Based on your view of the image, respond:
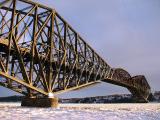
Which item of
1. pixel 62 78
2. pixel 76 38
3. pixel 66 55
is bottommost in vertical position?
pixel 62 78

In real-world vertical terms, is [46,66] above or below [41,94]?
above

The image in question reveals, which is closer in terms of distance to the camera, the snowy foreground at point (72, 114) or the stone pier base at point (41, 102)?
the snowy foreground at point (72, 114)

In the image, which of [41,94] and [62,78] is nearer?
[41,94]

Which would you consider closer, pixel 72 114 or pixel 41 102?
pixel 72 114

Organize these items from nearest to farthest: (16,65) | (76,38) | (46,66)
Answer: (16,65) < (46,66) < (76,38)

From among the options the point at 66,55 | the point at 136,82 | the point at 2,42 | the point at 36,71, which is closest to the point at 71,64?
the point at 66,55

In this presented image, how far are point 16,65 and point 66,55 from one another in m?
14.8

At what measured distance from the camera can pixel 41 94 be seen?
51406mm

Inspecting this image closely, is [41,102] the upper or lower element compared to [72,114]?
upper

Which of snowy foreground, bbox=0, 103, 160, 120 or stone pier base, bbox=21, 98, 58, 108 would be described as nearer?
snowy foreground, bbox=0, 103, 160, 120

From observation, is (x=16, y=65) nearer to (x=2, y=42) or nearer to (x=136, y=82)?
(x=2, y=42)

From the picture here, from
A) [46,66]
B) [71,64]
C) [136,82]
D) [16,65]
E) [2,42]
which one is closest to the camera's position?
[2,42]

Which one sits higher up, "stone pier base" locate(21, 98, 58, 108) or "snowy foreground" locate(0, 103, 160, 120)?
"stone pier base" locate(21, 98, 58, 108)

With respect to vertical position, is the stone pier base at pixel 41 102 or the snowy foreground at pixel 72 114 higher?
the stone pier base at pixel 41 102
